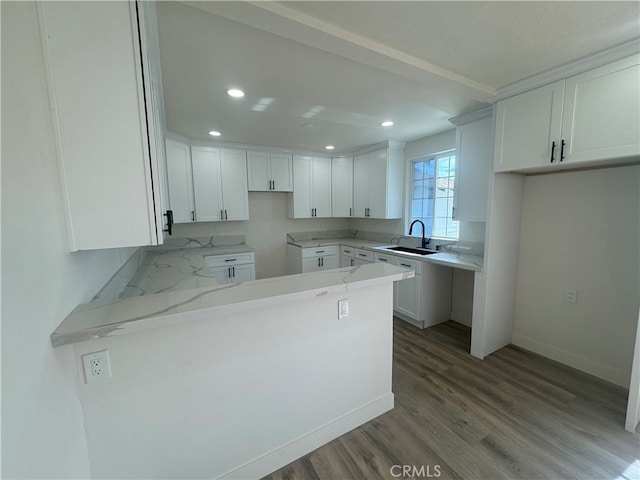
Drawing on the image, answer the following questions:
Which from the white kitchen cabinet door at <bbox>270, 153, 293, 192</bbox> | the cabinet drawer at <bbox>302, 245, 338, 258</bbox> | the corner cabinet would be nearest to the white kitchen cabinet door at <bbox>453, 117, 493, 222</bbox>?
the corner cabinet

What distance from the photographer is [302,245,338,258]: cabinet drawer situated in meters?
4.31

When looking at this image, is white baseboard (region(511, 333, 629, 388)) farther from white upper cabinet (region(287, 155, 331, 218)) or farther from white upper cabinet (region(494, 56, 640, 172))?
white upper cabinet (region(287, 155, 331, 218))

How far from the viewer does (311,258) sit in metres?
4.37

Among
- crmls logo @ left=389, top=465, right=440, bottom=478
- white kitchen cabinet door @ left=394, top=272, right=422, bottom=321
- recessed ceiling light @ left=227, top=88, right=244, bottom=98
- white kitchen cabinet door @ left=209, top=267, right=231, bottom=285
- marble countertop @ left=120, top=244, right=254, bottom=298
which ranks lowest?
crmls logo @ left=389, top=465, right=440, bottom=478

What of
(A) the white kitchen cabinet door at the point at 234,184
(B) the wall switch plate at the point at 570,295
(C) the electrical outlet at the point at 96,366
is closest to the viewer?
(C) the electrical outlet at the point at 96,366

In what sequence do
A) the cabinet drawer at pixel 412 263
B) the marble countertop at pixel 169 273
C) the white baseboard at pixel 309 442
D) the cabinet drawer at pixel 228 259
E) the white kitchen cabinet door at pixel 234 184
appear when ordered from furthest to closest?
the white kitchen cabinet door at pixel 234 184 → the cabinet drawer at pixel 228 259 → the cabinet drawer at pixel 412 263 → the marble countertop at pixel 169 273 → the white baseboard at pixel 309 442

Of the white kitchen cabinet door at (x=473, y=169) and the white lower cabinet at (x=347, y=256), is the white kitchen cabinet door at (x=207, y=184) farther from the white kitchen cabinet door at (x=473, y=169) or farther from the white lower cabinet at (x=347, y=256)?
the white kitchen cabinet door at (x=473, y=169)

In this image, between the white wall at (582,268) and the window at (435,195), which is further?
the window at (435,195)

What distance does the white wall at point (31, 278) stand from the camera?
2.17 ft

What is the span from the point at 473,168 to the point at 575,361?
6.68 ft

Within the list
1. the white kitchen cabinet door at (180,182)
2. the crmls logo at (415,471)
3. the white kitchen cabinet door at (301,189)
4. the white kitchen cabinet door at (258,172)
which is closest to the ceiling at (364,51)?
the white kitchen cabinet door at (180,182)

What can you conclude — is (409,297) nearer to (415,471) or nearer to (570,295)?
(570,295)

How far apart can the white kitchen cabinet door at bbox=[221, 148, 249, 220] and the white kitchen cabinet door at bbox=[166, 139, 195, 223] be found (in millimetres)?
446

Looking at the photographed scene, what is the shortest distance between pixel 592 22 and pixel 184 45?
7.46ft
